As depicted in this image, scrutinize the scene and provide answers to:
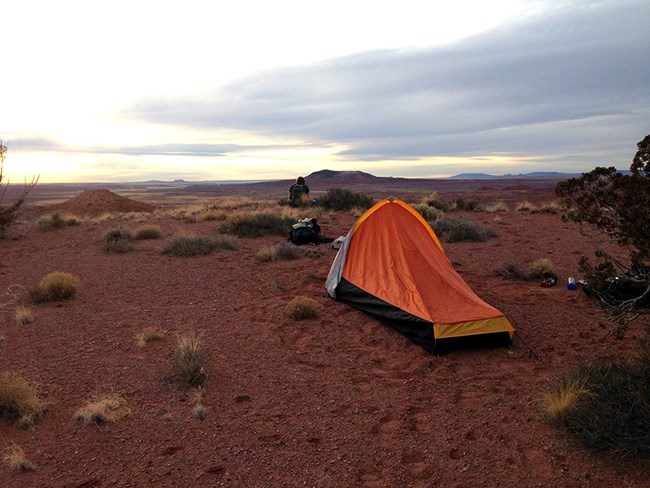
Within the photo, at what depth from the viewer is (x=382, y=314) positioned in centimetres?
716

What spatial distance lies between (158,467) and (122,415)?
938 millimetres

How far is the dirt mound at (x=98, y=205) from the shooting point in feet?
82.5

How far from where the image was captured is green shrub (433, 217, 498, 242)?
527 inches

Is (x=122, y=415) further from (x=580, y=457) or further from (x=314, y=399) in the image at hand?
(x=580, y=457)

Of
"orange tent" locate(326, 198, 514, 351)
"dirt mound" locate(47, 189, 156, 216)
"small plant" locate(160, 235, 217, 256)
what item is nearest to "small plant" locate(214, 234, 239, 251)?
"small plant" locate(160, 235, 217, 256)

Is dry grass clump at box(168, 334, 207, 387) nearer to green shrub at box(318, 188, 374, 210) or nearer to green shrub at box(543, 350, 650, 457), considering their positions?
green shrub at box(543, 350, 650, 457)

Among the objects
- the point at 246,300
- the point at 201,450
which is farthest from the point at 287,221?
the point at 201,450

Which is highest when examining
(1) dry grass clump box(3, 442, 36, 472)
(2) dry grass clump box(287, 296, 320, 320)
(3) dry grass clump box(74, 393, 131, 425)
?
(2) dry grass clump box(287, 296, 320, 320)

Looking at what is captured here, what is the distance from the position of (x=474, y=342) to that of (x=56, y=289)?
6.96 meters

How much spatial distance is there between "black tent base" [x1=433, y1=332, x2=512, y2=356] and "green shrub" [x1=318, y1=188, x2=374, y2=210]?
14.4m

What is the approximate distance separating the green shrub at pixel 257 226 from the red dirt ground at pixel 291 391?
4738 mm

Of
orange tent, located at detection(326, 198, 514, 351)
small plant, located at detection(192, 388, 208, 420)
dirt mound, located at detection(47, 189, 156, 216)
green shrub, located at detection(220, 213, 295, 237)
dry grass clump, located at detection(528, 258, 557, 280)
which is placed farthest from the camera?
dirt mound, located at detection(47, 189, 156, 216)

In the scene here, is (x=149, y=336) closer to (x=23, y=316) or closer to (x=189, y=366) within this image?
(x=189, y=366)

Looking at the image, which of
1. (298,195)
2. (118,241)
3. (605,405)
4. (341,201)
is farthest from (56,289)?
(341,201)
